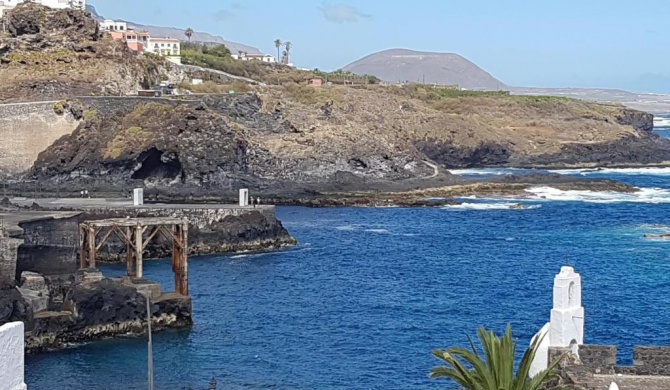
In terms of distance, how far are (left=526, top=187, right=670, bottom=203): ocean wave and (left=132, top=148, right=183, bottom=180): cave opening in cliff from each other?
2712 centimetres

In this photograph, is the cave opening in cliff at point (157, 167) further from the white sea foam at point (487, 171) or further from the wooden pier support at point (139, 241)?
the white sea foam at point (487, 171)

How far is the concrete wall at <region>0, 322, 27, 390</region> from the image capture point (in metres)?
9.49

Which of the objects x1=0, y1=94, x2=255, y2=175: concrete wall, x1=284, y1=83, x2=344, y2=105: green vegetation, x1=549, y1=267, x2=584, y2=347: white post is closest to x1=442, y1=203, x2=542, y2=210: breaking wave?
x1=0, y1=94, x2=255, y2=175: concrete wall

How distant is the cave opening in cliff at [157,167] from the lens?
73188 mm

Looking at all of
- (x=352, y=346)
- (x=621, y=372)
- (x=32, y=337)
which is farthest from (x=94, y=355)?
(x=621, y=372)

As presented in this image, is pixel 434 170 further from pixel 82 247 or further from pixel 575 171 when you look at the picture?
pixel 82 247

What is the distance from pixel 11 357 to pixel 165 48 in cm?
13327

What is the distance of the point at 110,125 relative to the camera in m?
76.1

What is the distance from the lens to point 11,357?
380 inches

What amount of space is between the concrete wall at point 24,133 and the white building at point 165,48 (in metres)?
51.1

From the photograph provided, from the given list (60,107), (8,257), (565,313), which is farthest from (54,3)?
(565,313)

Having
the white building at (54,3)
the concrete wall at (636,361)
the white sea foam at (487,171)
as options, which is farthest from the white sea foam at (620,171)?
the concrete wall at (636,361)

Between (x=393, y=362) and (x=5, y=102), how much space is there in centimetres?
5443

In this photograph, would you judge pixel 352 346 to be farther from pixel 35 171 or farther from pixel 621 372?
pixel 35 171
